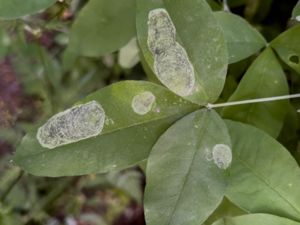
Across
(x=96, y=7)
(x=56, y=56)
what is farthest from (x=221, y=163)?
(x=56, y=56)

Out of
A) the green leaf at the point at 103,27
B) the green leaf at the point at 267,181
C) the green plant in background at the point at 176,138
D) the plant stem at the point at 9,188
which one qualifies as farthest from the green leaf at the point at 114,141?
the plant stem at the point at 9,188

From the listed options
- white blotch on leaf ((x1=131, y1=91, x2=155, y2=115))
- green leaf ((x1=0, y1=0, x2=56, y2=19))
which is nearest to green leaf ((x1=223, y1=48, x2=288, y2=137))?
white blotch on leaf ((x1=131, y1=91, x2=155, y2=115))

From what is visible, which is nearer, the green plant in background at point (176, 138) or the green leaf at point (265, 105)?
the green plant in background at point (176, 138)

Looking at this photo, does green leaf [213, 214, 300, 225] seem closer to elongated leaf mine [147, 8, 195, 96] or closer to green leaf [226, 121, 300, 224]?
green leaf [226, 121, 300, 224]

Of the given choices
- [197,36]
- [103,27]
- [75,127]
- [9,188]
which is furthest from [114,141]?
[9,188]

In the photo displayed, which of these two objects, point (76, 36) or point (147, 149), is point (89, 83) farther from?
point (147, 149)

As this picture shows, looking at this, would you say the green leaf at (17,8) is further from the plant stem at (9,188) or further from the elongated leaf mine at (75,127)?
the plant stem at (9,188)
